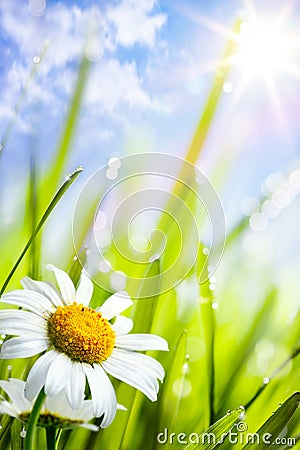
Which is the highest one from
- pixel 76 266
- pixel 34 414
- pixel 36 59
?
pixel 36 59

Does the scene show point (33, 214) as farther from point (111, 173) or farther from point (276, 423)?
point (276, 423)

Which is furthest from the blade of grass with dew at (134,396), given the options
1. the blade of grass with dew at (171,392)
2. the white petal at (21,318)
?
the white petal at (21,318)

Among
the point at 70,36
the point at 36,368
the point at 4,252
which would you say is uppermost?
the point at 70,36

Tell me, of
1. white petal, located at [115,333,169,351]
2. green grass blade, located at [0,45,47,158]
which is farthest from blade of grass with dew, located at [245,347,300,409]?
green grass blade, located at [0,45,47,158]

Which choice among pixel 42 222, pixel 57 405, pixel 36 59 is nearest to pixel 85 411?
pixel 57 405

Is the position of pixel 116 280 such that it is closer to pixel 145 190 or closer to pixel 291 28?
pixel 145 190

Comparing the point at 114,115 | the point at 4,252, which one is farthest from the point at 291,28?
the point at 4,252

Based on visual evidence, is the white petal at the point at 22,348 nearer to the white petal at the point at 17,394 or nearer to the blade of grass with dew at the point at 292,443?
the white petal at the point at 17,394
